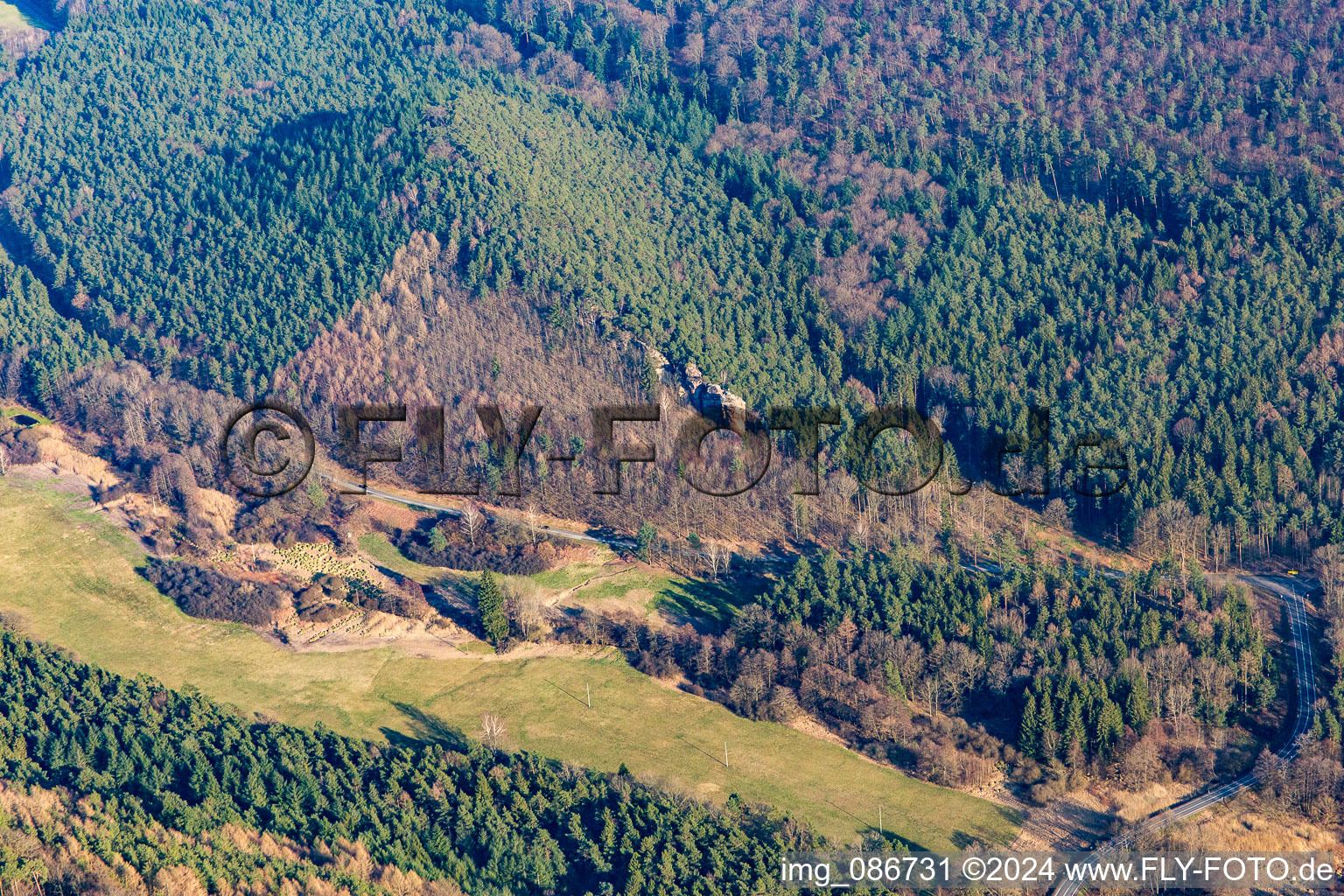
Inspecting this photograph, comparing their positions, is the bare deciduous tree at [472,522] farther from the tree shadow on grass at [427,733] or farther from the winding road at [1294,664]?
the tree shadow on grass at [427,733]

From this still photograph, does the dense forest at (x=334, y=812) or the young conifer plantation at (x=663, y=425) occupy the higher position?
the young conifer plantation at (x=663, y=425)

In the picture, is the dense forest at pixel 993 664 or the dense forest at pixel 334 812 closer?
the dense forest at pixel 334 812

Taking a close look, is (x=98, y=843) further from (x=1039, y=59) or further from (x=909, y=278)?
(x=1039, y=59)

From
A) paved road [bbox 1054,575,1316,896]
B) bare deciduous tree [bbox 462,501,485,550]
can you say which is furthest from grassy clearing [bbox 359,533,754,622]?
paved road [bbox 1054,575,1316,896]

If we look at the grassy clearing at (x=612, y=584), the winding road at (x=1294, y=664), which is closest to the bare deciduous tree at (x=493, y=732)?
the grassy clearing at (x=612, y=584)

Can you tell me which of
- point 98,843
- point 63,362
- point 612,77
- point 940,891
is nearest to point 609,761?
point 940,891

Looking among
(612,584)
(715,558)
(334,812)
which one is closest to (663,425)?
(715,558)

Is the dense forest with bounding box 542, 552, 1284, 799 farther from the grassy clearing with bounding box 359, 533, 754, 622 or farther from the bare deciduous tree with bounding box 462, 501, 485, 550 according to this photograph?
the bare deciduous tree with bounding box 462, 501, 485, 550
